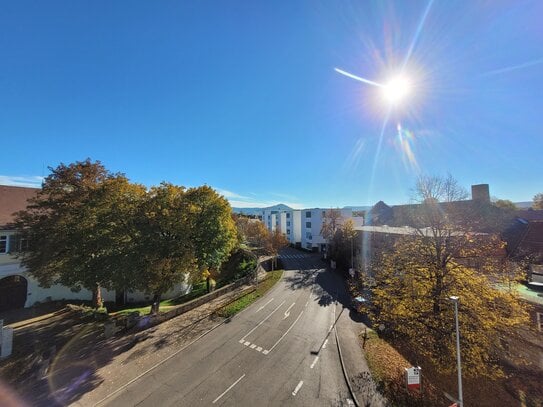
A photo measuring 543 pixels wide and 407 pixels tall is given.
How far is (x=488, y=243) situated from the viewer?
1600cm

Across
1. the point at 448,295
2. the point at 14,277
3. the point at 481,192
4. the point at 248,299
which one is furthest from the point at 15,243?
the point at 481,192

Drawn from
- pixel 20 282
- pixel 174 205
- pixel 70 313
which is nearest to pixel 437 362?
pixel 174 205

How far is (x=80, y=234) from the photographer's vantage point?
2112 cm

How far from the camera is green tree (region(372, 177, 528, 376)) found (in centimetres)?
1354

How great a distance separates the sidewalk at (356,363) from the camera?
1298cm

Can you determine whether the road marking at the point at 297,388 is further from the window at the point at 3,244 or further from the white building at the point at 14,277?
the window at the point at 3,244

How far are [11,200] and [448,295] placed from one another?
45.1m

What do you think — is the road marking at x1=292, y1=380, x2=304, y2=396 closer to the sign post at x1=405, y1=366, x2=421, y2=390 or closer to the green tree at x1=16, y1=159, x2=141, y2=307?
the sign post at x1=405, y1=366, x2=421, y2=390

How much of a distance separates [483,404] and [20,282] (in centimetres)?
4237

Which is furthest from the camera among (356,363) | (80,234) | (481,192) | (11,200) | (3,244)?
(481,192)

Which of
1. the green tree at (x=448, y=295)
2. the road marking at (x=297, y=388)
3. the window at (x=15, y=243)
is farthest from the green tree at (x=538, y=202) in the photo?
the window at (x=15, y=243)

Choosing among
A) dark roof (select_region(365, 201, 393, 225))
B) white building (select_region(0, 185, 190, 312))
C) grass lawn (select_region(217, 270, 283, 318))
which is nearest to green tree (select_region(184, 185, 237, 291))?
grass lawn (select_region(217, 270, 283, 318))

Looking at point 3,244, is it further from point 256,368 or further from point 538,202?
point 538,202

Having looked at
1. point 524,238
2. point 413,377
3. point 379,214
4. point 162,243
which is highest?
point 379,214
